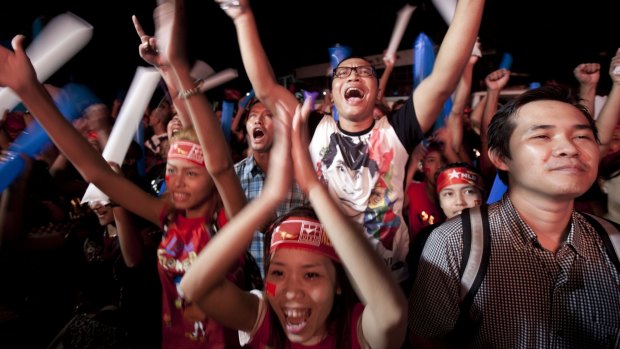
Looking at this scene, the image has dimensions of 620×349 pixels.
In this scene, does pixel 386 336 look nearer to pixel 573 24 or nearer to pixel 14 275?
pixel 14 275

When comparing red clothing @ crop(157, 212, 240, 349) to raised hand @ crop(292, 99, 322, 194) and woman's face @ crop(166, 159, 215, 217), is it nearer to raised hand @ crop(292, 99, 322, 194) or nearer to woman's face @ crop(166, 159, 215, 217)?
woman's face @ crop(166, 159, 215, 217)

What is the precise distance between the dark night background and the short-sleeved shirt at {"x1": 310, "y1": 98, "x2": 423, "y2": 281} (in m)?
5.19

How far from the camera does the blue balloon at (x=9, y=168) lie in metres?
1.94

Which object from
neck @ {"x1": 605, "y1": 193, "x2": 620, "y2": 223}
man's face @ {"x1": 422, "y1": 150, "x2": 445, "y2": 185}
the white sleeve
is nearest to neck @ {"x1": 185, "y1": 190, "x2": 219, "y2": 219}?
the white sleeve

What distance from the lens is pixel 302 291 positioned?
136 cm

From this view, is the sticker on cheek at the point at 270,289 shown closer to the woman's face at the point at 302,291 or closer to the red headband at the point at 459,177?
the woman's face at the point at 302,291

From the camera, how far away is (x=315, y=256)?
1.39 meters

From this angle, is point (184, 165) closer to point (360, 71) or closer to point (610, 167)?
point (360, 71)

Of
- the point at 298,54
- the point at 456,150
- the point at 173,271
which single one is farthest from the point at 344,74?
the point at 298,54

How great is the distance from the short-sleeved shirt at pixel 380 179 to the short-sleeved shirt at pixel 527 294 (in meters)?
0.47

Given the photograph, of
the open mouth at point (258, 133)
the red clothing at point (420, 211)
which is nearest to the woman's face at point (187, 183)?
the open mouth at point (258, 133)

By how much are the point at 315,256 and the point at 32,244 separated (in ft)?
6.60

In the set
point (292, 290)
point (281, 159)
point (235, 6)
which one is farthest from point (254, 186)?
point (281, 159)

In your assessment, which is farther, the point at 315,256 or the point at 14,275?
the point at 14,275
